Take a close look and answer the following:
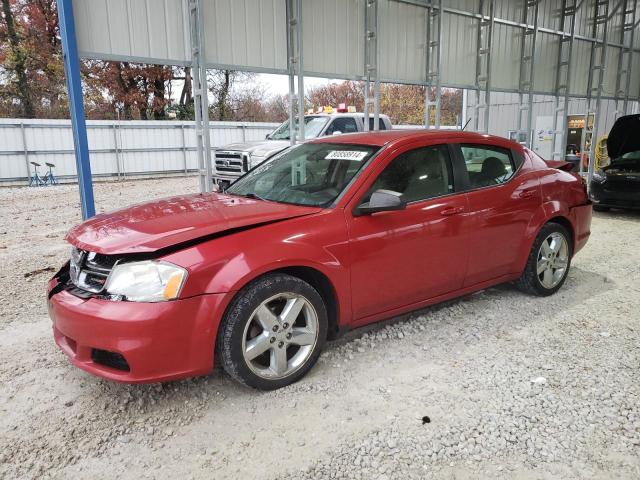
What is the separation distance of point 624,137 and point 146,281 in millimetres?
9938

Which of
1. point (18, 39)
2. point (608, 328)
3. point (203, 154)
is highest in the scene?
point (18, 39)

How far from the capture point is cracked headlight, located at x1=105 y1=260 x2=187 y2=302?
269cm

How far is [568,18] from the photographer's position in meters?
11.4

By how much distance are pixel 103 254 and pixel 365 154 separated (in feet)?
6.32

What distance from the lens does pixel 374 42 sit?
785 centimetres

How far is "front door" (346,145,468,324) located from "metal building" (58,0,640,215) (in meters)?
3.35

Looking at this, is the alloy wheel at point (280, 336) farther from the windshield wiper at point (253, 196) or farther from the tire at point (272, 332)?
the windshield wiper at point (253, 196)

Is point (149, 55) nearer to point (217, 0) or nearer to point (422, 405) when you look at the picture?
point (217, 0)

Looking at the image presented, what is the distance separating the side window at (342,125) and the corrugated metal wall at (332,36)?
2248 mm

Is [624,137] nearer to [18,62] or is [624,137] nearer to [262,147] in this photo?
[262,147]

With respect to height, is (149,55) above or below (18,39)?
below

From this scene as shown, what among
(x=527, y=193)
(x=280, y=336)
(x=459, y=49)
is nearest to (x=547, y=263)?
(x=527, y=193)

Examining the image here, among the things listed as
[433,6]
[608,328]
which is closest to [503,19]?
[433,6]

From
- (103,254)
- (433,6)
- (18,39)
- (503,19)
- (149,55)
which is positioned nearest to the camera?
(103,254)
